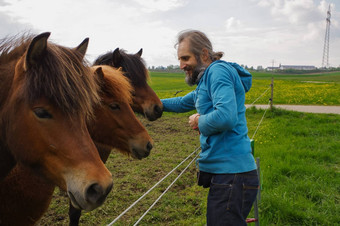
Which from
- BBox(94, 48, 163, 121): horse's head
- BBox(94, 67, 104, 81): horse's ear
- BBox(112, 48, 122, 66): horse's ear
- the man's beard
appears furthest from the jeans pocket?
BBox(112, 48, 122, 66): horse's ear

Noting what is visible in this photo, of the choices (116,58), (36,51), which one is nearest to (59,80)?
(36,51)

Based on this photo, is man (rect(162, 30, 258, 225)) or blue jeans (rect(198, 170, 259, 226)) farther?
blue jeans (rect(198, 170, 259, 226))

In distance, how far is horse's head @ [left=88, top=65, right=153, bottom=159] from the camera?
2807 mm

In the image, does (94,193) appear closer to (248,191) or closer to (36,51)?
(36,51)

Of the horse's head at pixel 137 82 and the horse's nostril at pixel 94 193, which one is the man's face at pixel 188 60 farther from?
the horse's head at pixel 137 82

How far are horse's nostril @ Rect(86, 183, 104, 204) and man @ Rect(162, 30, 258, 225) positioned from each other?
88 centimetres

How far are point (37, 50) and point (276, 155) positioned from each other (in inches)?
233

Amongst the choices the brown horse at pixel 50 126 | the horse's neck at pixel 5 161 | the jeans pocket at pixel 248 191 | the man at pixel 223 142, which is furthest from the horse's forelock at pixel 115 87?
the jeans pocket at pixel 248 191

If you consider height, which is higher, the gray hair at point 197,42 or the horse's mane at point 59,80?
the gray hair at point 197,42

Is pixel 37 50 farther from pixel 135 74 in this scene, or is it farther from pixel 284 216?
pixel 284 216

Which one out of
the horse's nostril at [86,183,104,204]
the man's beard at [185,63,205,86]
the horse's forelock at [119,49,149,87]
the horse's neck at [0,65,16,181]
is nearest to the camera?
the horse's nostril at [86,183,104,204]

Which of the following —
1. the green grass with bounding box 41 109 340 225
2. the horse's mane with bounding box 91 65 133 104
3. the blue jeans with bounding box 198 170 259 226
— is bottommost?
the green grass with bounding box 41 109 340 225

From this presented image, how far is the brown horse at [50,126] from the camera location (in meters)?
1.48

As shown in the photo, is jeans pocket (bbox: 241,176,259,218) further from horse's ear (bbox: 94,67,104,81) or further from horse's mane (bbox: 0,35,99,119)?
horse's ear (bbox: 94,67,104,81)
